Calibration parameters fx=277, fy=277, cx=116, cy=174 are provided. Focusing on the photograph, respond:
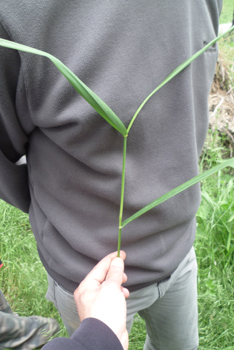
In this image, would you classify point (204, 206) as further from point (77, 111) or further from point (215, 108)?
point (77, 111)

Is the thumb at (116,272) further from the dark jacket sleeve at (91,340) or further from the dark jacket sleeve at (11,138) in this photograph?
the dark jacket sleeve at (11,138)

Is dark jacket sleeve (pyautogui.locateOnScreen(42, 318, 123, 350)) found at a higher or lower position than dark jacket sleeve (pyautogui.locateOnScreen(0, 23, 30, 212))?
lower

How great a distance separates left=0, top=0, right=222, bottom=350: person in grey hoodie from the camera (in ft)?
1.54

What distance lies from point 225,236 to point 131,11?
1.27m

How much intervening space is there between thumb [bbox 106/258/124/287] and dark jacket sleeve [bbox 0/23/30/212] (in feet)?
1.10

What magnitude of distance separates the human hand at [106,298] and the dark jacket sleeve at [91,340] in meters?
0.02

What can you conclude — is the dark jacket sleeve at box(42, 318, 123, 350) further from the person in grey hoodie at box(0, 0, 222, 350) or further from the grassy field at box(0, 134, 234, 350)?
the grassy field at box(0, 134, 234, 350)

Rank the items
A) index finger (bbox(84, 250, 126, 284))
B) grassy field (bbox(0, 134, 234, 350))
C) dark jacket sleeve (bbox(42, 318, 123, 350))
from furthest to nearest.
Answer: grassy field (bbox(0, 134, 234, 350)) → index finger (bbox(84, 250, 126, 284)) → dark jacket sleeve (bbox(42, 318, 123, 350))

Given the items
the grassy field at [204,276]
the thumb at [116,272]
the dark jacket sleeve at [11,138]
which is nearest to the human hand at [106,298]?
the thumb at [116,272]

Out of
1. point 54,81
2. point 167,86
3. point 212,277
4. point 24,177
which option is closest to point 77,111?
point 54,81

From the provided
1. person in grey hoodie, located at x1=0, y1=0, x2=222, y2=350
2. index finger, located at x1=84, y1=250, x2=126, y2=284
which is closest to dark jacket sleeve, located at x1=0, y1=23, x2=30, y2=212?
person in grey hoodie, located at x1=0, y1=0, x2=222, y2=350

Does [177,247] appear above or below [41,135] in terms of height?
below

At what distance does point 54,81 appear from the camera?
0.50 metres

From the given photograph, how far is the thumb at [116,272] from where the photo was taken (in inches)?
20.6
